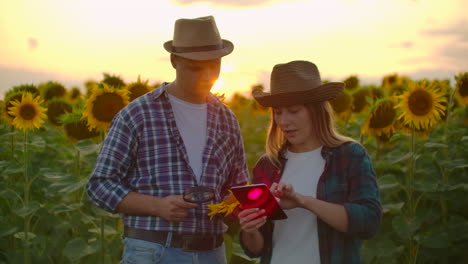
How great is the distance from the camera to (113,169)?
3.27m

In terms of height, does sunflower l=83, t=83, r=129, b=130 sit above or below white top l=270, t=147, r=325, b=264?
above

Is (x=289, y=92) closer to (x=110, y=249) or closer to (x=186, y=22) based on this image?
(x=186, y=22)

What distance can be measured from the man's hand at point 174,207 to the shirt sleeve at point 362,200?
0.83 m

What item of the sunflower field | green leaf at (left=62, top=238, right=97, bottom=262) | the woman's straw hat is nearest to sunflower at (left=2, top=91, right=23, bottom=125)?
the sunflower field

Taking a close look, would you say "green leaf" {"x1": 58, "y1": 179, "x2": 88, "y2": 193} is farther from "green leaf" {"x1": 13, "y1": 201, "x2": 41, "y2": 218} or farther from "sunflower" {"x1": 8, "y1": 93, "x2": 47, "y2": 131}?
"sunflower" {"x1": 8, "y1": 93, "x2": 47, "y2": 131}

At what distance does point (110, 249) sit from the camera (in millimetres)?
5195

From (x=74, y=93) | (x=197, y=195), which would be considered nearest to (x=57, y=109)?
(x=74, y=93)

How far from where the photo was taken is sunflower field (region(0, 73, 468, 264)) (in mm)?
5121

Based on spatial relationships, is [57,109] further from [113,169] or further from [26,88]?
[113,169]

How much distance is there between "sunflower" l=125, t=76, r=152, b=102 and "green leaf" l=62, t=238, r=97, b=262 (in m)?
1.45

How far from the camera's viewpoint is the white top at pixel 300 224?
3.12m

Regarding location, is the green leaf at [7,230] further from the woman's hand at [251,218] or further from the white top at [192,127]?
the woman's hand at [251,218]

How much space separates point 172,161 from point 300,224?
81 cm

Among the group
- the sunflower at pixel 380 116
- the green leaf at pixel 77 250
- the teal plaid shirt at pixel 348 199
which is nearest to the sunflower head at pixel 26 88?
the green leaf at pixel 77 250
